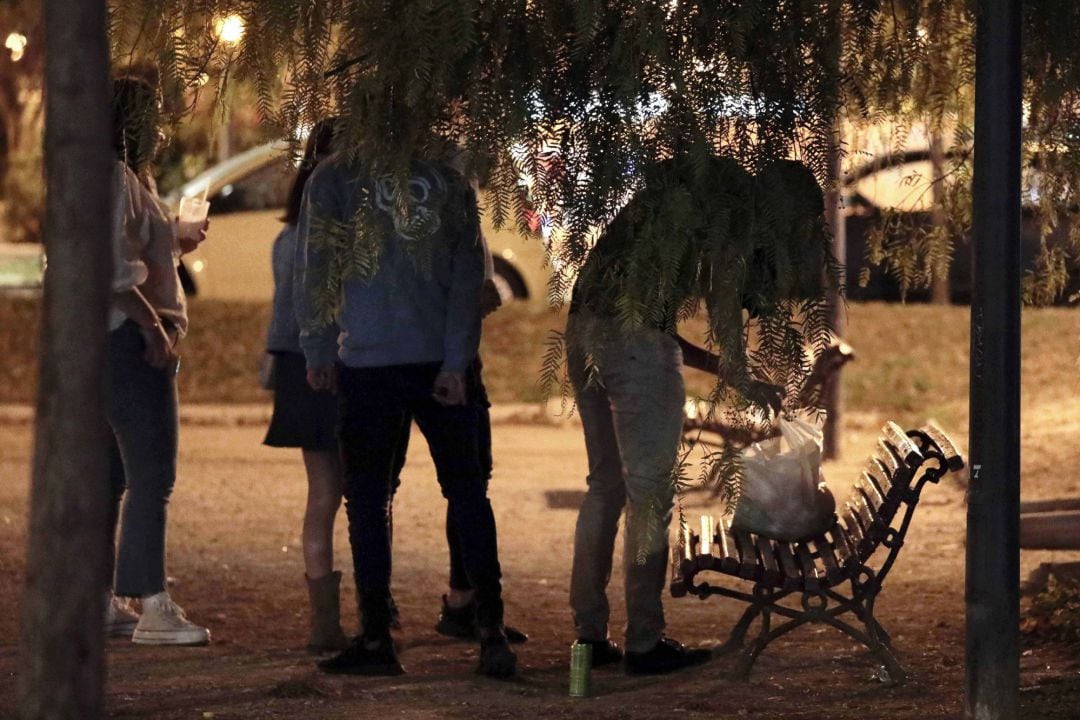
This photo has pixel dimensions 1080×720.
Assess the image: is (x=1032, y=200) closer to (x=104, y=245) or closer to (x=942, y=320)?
(x=104, y=245)

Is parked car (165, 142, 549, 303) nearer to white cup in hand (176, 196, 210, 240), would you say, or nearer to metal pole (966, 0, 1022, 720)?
white cup in hand (176, 196, 210, 240)

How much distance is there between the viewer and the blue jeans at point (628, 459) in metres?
4.98

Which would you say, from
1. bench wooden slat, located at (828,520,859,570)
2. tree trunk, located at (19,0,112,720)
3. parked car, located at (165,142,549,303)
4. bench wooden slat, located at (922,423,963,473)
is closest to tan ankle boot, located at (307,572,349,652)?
bench wooden slat, located at (828,520,859,570)

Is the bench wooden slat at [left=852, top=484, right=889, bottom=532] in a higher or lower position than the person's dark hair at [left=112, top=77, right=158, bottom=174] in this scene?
lower

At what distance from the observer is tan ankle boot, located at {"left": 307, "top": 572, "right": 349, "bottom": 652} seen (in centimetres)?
577

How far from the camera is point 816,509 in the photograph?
5.52m

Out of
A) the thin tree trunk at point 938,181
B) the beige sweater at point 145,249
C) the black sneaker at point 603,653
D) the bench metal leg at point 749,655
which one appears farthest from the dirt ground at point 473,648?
the thin tree trunk at point 938,181

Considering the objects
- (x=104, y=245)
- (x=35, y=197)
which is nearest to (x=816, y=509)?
(x=104, y=245)

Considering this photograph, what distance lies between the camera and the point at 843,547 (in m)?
5.39

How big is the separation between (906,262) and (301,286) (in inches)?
75.9

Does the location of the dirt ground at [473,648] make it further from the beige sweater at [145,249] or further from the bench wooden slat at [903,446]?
the beige sweater at [145,249]

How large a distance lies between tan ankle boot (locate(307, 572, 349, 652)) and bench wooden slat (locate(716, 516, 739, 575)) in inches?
50.7

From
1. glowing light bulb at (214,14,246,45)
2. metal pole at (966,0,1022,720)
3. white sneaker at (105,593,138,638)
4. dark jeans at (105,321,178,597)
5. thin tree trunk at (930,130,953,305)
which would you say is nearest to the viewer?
metal pole at (966,0,1022,720)

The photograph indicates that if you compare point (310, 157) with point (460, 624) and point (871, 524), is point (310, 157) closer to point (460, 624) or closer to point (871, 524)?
point (460, 624)
